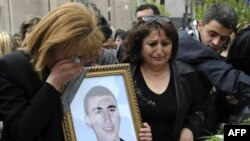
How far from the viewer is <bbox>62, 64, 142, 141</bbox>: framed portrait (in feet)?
6.75

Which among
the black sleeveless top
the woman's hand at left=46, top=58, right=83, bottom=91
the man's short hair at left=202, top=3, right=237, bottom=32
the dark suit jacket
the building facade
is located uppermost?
the man's short hair at left=202, top=3, right=237, bottom=32

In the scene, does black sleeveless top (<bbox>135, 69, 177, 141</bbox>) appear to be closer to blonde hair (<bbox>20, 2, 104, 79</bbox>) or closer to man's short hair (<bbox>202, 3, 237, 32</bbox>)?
man's short hair (<bbox>202, 3, 237, 32</bbox>)

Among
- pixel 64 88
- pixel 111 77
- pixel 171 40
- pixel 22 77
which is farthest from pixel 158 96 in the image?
pixel 22 77

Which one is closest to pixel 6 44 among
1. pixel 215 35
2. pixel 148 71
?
pixel 148 71

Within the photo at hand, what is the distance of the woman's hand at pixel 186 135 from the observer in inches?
107

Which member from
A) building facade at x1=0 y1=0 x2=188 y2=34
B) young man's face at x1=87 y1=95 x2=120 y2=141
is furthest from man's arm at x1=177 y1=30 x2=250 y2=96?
building facade at x1=0 y1=0 x2=188 y2=34

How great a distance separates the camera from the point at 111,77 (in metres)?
2.24

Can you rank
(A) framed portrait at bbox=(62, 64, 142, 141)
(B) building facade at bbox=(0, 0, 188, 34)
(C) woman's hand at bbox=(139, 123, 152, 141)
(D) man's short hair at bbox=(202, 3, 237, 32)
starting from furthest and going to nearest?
(B) building facade at bbox=(0, 0, 188, 34)
(D) man's short hair at bbox=(202, 3, 237, 32)
(C) woman's hand at bbox=(139, 123, 152, 141)
(A) framed portrait at bbox=(62, 64, 142, 141)

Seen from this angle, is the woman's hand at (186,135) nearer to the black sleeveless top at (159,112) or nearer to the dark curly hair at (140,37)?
the black sleeveless top at (159,112)

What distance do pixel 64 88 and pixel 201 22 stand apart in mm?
1381

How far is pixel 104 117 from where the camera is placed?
2.17 meters

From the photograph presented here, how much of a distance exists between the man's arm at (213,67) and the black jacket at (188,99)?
2.7 inches

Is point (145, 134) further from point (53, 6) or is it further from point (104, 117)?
point (53, 6)

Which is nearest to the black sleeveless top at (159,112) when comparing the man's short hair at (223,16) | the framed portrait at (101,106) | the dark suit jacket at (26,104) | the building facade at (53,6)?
the framed portrait at (101,106)
